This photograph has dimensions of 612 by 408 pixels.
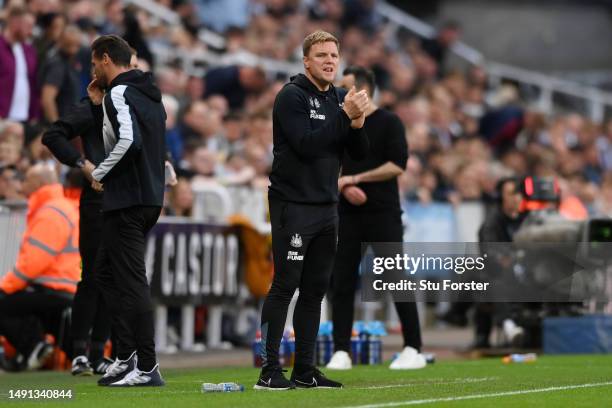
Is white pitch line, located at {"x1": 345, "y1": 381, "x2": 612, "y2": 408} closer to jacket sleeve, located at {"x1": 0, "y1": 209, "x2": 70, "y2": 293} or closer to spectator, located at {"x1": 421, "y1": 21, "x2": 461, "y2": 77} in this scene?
jacket sleeve, located at {"x1": 0, "y1": 209, "x2": 70, "y2": 293}

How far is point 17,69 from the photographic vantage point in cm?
1489

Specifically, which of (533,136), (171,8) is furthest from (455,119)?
(171,8)

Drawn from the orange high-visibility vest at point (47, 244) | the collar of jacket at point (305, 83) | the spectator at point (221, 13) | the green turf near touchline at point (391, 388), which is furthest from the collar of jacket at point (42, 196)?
the spectator at point (221, 13)

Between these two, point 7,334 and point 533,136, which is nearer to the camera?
point 7,334

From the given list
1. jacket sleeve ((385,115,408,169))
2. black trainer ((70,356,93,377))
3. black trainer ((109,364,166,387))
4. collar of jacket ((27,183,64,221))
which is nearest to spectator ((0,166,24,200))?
collar of jacket ((27,183,64,221))

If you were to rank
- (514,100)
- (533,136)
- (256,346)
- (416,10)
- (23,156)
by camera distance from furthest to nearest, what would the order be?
(416,10), (514,100), (533,136), (23,156), (256,346)

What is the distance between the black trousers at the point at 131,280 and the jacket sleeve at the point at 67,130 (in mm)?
1270

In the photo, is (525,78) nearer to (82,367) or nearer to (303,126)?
(82,367)

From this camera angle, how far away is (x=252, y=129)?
60.1ft

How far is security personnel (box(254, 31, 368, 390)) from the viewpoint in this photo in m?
8.65

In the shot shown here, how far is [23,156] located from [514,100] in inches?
584

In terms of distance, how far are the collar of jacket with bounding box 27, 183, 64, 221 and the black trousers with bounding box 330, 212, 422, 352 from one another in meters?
2.59

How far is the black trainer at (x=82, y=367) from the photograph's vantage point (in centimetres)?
1090

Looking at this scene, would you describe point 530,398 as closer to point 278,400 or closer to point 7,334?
point 278,400
